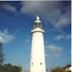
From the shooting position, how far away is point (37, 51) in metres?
7.86

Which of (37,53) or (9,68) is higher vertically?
(37,53)

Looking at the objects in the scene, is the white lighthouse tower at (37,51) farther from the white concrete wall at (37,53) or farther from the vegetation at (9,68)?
the vegetation at (9,68)

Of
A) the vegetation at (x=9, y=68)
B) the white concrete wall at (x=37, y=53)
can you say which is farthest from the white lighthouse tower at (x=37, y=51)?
the vegetation at (x=9, y=68)

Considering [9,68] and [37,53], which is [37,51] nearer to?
[37,53]

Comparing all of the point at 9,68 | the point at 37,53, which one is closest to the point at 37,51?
the point at 37,53

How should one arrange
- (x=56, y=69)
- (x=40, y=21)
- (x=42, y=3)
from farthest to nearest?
1. (x=40, y=21)
2. (x=56, y=69)
3. (x=42, y=3)

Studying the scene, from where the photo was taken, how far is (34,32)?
7984mm

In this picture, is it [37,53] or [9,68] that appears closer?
[37,53]

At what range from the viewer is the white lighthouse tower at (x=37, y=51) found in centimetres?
783

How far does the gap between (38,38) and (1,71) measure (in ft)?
5.70

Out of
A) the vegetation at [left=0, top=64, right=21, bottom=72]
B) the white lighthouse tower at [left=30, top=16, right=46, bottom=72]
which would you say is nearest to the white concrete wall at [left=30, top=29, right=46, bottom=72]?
the white lighthouse tower at [left=30, top=16, right=46, bottom=72]

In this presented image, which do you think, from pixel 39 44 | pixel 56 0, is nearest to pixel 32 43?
pixel 39 44

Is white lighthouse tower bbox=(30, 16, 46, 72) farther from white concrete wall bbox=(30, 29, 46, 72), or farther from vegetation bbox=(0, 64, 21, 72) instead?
vegetation bbox=(0, 64, 21, 72)

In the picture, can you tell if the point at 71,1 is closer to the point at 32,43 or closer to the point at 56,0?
the point at 56,0
